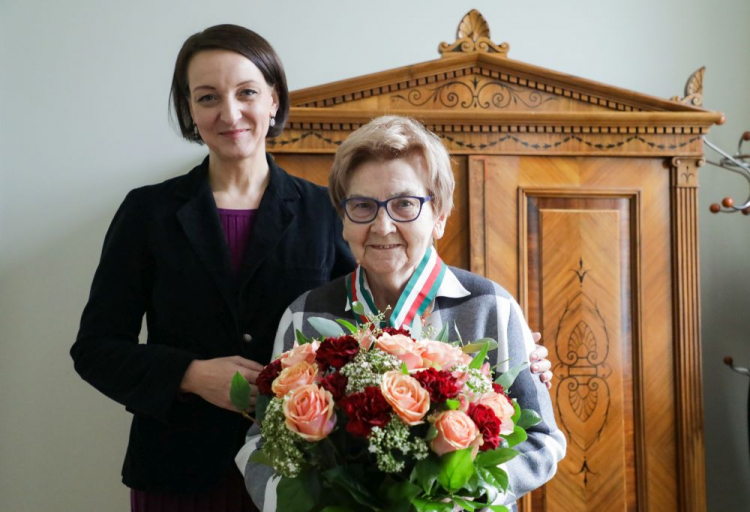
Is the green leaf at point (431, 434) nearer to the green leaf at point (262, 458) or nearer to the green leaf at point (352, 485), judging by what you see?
the green leaf at point (352, 485)


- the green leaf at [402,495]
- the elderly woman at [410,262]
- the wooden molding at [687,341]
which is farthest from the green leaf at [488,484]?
the wooden molding at [687,341]

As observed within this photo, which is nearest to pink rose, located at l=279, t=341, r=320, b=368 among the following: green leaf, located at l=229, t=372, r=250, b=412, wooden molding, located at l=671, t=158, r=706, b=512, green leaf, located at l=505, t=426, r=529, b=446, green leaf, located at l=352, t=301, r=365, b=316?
green leaf, located at l=229, t=372, r=250, b=412

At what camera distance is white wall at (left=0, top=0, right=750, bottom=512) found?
2.91 meters

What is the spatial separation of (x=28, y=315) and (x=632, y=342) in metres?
2.22

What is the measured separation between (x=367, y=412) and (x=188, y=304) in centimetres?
70

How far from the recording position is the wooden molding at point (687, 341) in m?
2.40

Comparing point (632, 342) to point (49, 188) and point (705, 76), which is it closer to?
point (705, 76)

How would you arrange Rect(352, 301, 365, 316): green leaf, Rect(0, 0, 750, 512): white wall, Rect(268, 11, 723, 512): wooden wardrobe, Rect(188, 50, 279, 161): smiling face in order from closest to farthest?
1. Rect(352, 301, 365, 316): green leaf
2. Rect(188, 50, 279, 161): smiling face
3. Rect(268, 11, 723, 512): wooden wardrobe
4. Rect(0, 0, 750, 512): white wall

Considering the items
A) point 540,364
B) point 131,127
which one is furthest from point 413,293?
point 131,127

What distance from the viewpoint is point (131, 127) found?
2.98 metres

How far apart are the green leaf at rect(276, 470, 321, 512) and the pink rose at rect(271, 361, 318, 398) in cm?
12

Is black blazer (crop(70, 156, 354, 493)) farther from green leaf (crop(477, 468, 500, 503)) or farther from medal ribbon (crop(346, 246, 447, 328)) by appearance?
green leaf (crop(477, 468, 500, 503))

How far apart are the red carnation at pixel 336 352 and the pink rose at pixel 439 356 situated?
0.10 m

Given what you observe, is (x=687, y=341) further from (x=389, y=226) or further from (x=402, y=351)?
(x=402, y=351)
